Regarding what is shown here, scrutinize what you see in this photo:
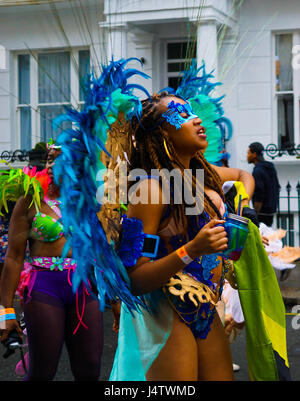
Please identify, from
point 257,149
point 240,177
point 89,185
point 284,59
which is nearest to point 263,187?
point 257,149

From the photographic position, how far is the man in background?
9867 millimetres

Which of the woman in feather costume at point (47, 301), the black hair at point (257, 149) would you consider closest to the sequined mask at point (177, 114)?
the woman in feather costume at point (47, 301)

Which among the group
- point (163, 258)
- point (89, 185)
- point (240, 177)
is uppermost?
point (240, 177)

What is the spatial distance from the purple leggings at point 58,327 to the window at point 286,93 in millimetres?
9057

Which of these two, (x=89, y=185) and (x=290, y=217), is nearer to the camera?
(x=89, y=185)

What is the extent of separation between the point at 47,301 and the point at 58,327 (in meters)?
0.16

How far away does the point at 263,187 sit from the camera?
9.89 metres

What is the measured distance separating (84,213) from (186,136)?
25.0 inches

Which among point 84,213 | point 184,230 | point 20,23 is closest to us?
point 84,213

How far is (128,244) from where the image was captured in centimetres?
271

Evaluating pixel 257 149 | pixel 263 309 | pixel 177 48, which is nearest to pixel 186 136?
pixel 263 309

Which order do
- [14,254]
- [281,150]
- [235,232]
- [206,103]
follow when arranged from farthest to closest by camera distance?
[281,150], [14,254], [206,103], [235,232]

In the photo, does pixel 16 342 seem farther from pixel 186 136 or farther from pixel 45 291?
pixel 186 136

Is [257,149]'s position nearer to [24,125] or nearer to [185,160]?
[24,125]
